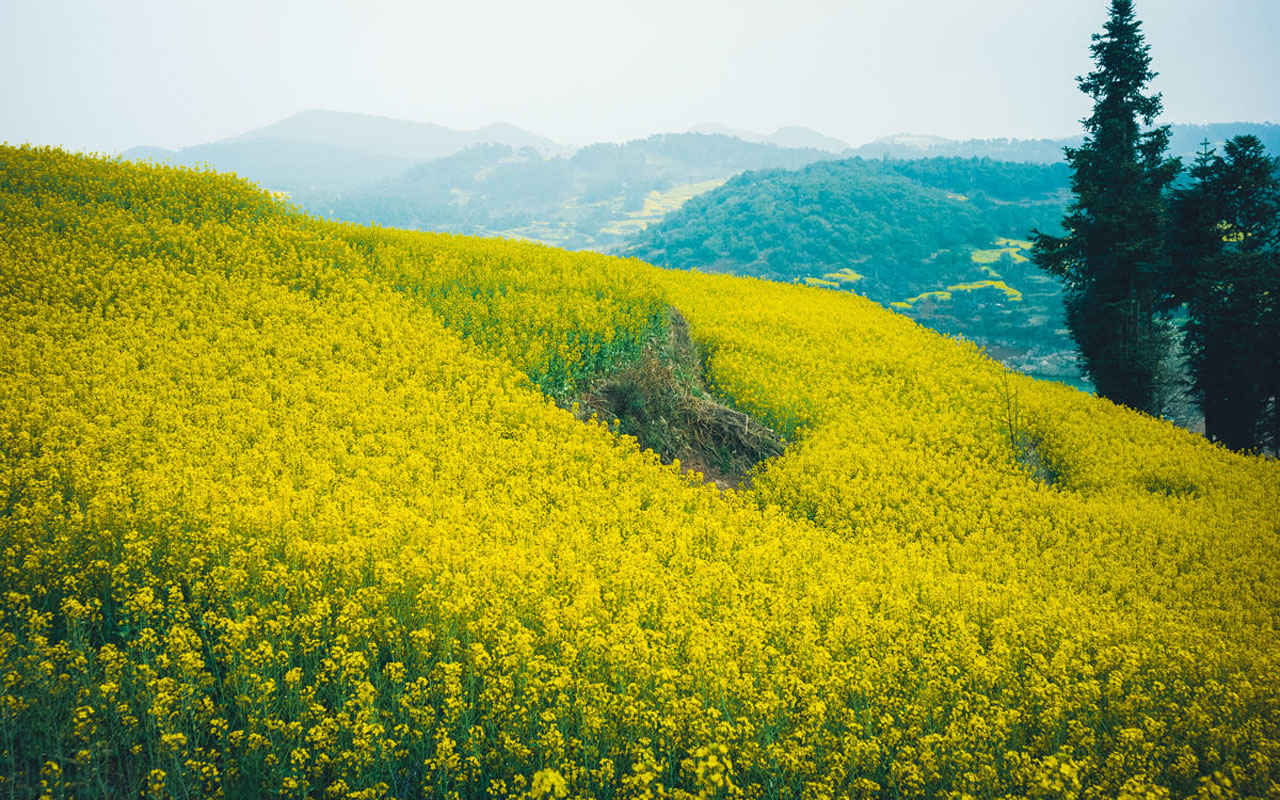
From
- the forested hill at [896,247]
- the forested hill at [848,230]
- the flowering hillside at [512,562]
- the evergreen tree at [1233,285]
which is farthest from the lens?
the forested hill at [848,230]

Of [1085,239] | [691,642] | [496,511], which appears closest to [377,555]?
[496,511]

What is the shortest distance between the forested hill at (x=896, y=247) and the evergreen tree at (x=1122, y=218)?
103 meters

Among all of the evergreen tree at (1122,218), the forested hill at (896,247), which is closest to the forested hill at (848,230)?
the forested hill at (896,247)

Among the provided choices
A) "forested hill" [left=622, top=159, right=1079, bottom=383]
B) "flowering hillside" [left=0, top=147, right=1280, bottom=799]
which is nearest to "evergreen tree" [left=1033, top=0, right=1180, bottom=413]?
"flowering hillside" [left=0, top=147, right=1280, bottom=799]

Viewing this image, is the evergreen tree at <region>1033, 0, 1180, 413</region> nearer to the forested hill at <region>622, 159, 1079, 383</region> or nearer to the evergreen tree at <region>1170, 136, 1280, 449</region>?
the evergreen tree at <region>1170, 136, 1280, 449</region>

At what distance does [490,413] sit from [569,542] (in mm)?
4630

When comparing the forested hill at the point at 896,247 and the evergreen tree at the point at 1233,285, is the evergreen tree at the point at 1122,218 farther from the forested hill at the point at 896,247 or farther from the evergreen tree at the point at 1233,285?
the forested hill at the point at 896,247

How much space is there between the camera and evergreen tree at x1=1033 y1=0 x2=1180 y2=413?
71.7 feet

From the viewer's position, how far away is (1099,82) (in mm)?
23328

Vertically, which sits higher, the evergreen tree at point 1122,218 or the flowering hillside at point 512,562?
the evergreen tree at point 1122,218

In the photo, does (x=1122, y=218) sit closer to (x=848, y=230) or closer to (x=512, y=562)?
(x=512, y=562)

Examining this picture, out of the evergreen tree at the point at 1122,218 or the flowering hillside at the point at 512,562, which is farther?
the evergreen tree at the point at 1122,218

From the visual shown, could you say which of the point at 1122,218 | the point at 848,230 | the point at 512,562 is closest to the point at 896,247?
the point at 848,230

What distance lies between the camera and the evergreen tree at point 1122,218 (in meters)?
21.8
